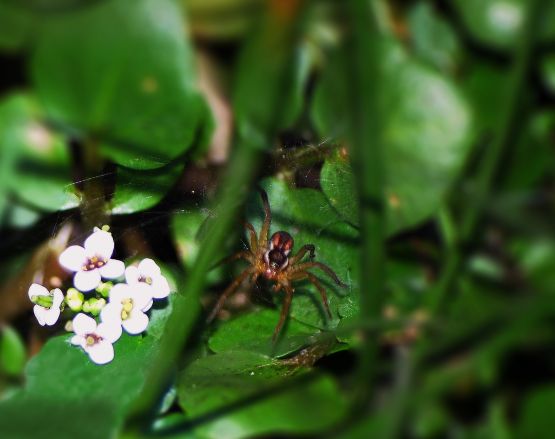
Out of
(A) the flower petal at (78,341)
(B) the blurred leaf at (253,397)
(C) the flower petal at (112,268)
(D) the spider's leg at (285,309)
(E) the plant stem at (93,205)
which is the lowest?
(B) the blurred leaf at (253,397)

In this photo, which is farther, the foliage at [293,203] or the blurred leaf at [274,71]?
the blurred leaf at [274,71]

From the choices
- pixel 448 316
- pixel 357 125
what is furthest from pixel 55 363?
pixel 448 316

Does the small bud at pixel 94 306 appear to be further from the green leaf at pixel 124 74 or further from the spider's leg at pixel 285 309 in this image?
the green leaf at pixel 124 74

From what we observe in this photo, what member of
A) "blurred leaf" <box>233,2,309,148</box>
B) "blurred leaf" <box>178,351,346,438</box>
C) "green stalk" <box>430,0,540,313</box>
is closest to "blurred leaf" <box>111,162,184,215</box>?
"blurred leaf" <box>178,351,346,438</box>

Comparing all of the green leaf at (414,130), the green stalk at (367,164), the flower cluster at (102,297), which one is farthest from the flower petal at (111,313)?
the green leaf at (414,130)

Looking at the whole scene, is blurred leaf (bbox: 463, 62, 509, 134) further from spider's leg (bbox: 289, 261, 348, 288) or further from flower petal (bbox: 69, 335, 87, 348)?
flower petal (bbox: 69, 335, 87, 348)

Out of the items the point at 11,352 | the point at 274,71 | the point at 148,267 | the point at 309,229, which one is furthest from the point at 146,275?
the point at 274,71

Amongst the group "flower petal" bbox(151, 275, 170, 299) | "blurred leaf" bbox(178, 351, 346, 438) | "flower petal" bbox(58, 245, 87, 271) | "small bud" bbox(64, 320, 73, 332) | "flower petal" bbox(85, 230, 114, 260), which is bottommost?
"blurred leaf" bbox(178, 351, 346, 438)
